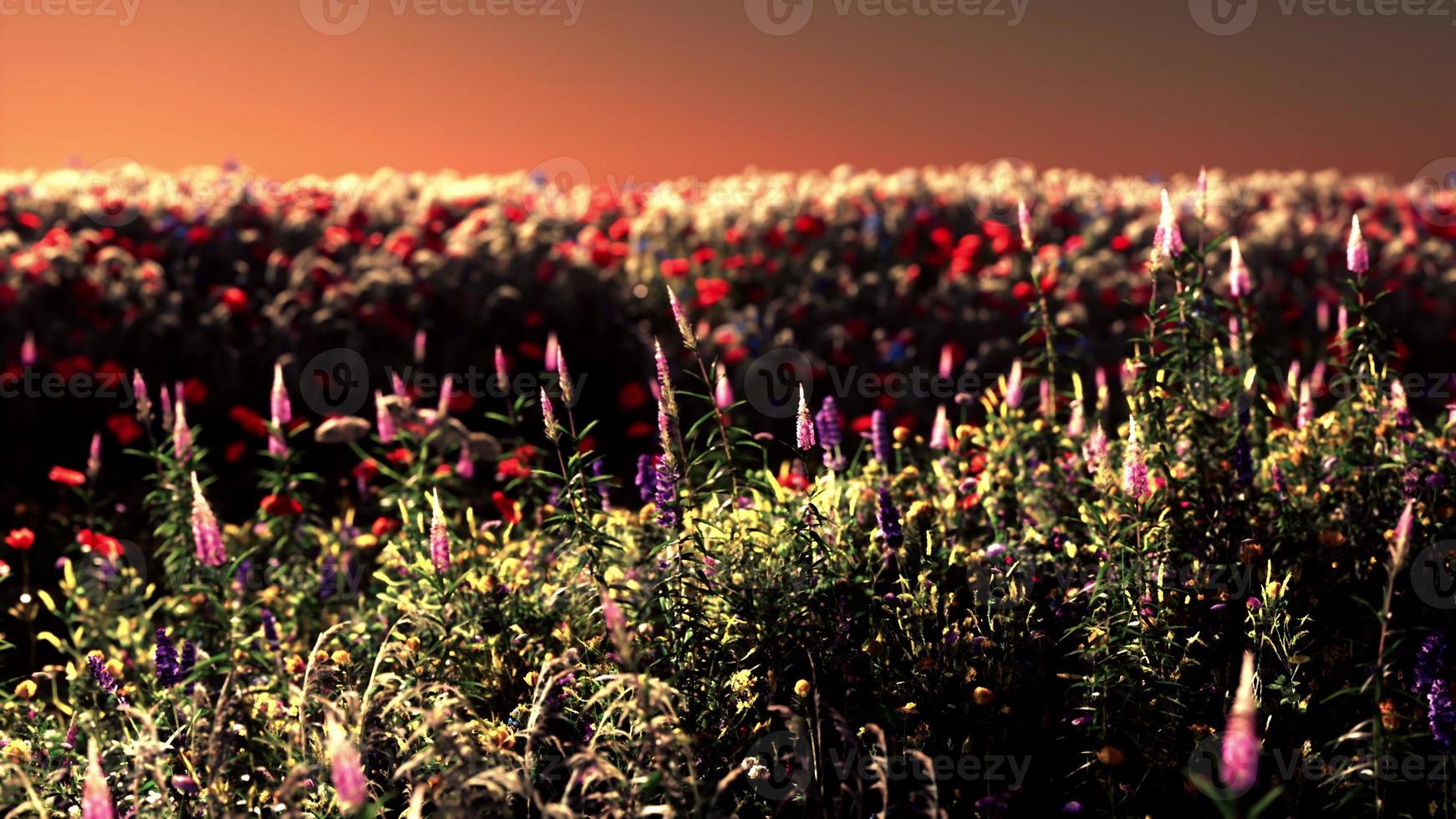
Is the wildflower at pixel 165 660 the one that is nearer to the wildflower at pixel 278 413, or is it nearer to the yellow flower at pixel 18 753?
the yellow flower at pixel 18 753

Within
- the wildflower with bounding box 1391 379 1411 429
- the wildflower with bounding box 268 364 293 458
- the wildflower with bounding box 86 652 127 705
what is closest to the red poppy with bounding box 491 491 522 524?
the wildflower with bounding box 268 364 293 458

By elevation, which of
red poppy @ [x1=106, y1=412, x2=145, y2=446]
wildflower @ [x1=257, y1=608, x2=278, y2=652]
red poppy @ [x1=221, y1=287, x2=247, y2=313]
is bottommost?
wildflower @ [x1=257, y1=608, x2=278, y2=652]

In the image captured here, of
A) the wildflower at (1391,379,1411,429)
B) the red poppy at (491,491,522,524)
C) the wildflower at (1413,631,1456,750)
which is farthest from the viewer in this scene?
the red poppy at (491,491,522,524)

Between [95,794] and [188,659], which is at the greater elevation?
[95,794]

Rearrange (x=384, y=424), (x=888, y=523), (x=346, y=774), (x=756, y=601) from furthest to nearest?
(x=384, y=424), (x=888, y=523), (x=756, y=601), (x=346, y=774)

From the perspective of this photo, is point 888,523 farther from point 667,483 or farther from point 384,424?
point 384,424

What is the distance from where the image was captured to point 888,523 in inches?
156

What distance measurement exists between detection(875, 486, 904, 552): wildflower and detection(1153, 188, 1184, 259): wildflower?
120 centimetres

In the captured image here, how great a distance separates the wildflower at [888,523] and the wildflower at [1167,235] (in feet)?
3.95

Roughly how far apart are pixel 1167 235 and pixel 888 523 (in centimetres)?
137

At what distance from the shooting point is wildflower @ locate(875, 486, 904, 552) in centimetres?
391

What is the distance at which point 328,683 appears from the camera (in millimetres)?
4113

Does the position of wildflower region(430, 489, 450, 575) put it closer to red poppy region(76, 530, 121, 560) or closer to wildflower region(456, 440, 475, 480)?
wildflower region(456, 440, 475, 480)

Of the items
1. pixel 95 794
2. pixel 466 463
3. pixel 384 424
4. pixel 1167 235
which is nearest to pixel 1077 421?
pixel 1167 235
